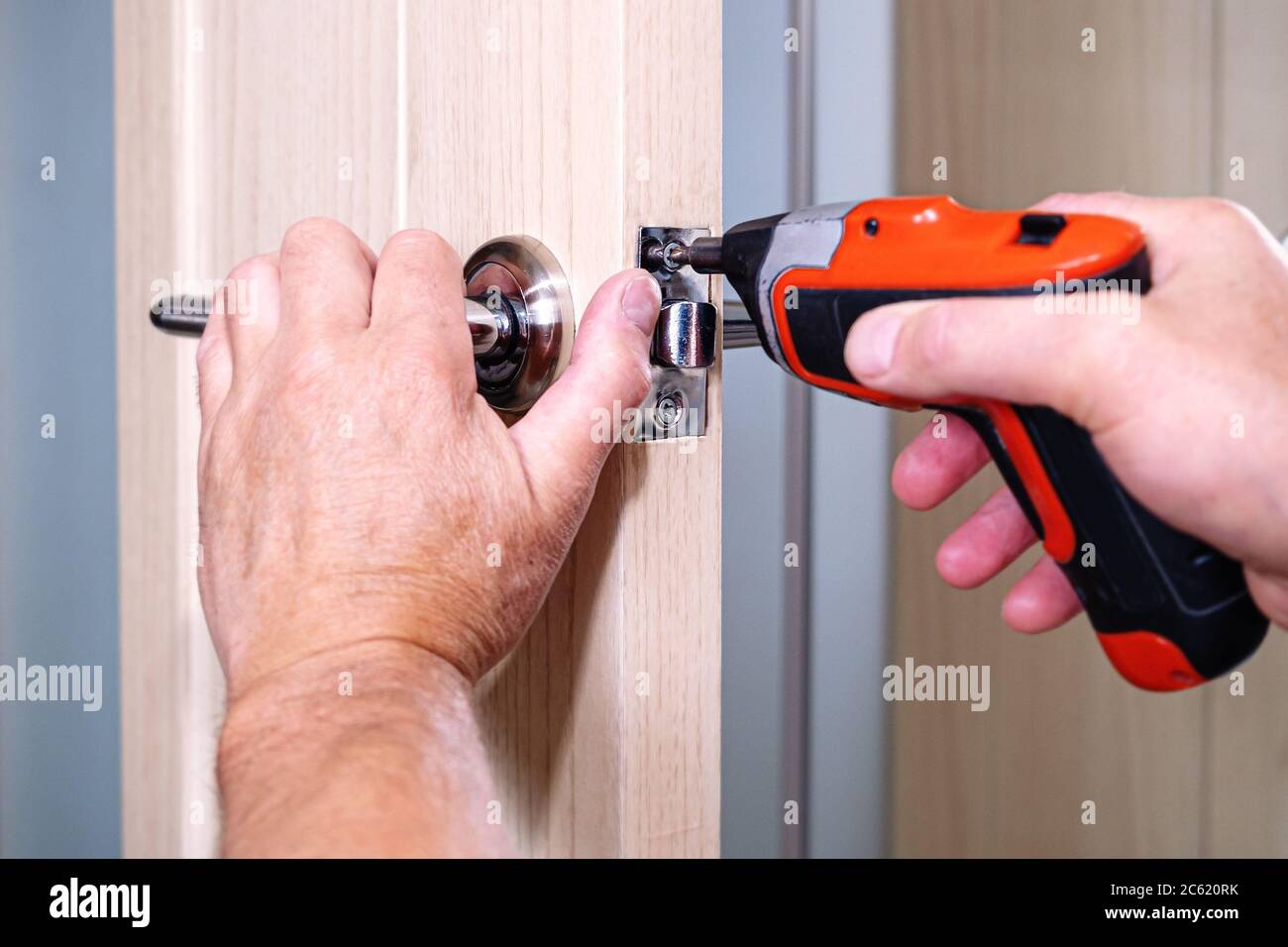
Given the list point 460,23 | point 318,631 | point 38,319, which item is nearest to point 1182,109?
point 460,23

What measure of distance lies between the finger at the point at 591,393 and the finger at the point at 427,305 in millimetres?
Result: 37

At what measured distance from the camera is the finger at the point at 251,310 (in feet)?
1.46

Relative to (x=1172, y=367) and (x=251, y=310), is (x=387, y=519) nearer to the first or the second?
(x=251, y=310)

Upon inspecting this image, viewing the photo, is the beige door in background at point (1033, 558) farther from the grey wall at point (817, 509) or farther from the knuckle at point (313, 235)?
the knuckle at point (313, 235)

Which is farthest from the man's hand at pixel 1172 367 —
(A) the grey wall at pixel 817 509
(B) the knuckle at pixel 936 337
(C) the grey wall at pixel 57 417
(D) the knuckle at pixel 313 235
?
(C) the grey wall at pixel 57 417

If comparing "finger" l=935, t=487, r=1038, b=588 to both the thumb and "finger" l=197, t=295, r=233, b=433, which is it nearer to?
the thumb

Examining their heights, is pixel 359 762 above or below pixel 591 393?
below

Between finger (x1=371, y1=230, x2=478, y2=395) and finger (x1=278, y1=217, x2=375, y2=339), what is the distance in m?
0.01

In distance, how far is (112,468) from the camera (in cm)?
94

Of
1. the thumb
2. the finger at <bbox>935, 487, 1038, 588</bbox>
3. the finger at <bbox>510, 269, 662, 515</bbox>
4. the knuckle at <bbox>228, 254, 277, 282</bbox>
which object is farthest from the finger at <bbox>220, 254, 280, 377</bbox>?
the finger at <bbox>935, 487, 1038, 588</bbox>

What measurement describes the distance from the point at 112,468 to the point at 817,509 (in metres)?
0.61

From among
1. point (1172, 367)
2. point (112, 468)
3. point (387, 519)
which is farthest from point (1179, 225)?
point (112, 468)

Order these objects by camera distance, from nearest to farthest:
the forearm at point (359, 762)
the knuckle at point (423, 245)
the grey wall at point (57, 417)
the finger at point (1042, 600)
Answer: the forearm at point (359, 762) → the knuckle at point (423, 245) → the finger at point (1042, 600) → the grey wall at point (57, 417)
